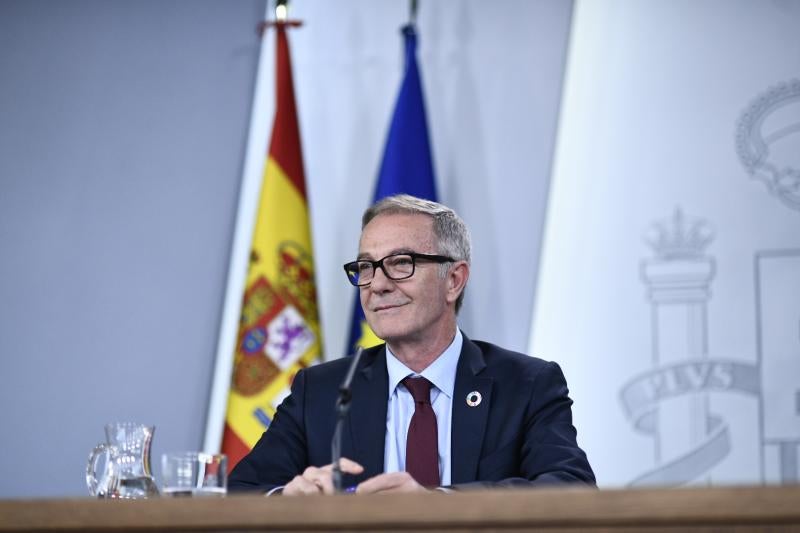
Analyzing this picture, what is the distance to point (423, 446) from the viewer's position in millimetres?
2643

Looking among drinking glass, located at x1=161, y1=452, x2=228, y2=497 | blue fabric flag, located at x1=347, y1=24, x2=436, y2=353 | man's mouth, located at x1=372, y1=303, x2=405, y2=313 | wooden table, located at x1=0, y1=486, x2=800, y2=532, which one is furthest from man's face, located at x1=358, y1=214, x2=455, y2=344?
wooden table, located at x1=0, y1=486, x2=800, y2=532

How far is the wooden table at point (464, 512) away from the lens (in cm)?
136

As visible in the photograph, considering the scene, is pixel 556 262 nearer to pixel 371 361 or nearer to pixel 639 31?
pixel 639 31

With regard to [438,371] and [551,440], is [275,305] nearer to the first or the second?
[438,371]

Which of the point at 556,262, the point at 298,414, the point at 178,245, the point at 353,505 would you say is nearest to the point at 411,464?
the point at 298,414

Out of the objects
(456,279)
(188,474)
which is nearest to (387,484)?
(188,474)

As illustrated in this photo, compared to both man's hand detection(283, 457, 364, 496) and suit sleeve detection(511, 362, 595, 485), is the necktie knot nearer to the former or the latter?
suit sleeve detection(511, 362, 595, 485)

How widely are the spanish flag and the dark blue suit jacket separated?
1.16 meters

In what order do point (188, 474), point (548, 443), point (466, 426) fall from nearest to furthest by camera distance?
point (188, 474) → point (548, 443) → point (466, 426)

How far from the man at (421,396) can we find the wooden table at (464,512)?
1.01m

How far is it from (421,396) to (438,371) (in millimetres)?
86

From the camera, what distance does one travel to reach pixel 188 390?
437cm

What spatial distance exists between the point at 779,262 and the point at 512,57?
135 cm

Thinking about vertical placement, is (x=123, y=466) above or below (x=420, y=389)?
below
